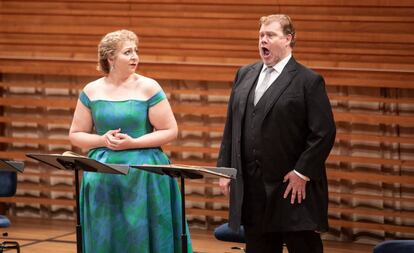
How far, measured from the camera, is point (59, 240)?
301 inches

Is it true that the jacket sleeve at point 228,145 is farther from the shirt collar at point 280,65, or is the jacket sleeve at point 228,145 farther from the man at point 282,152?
the shirt collar at point 280,65

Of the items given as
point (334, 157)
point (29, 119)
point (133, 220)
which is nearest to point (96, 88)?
point (133, 220)

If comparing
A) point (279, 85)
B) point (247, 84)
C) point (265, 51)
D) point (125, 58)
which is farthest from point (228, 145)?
point (125, 58)

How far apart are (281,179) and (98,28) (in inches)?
169

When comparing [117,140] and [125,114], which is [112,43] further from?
[117,140]

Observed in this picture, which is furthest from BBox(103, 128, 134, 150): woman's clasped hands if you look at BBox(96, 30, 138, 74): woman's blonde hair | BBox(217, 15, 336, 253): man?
BBox(217, 15, 336, 253): man

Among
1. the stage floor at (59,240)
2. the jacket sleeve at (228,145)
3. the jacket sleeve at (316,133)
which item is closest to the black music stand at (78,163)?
the jacket sleeve at (228,145)

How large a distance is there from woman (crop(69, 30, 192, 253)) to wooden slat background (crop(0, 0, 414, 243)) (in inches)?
119

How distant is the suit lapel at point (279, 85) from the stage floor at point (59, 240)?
9.83 ft

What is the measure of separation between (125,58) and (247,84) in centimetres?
75

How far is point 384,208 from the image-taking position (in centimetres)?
763

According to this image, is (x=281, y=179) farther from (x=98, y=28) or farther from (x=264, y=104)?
(x=98, y=28)

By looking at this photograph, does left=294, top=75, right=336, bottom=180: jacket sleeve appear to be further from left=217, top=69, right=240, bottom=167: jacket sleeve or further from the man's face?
left=217, top=69, right=240, bottom=167: jacket sleeve

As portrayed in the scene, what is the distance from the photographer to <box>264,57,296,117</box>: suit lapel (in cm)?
451
